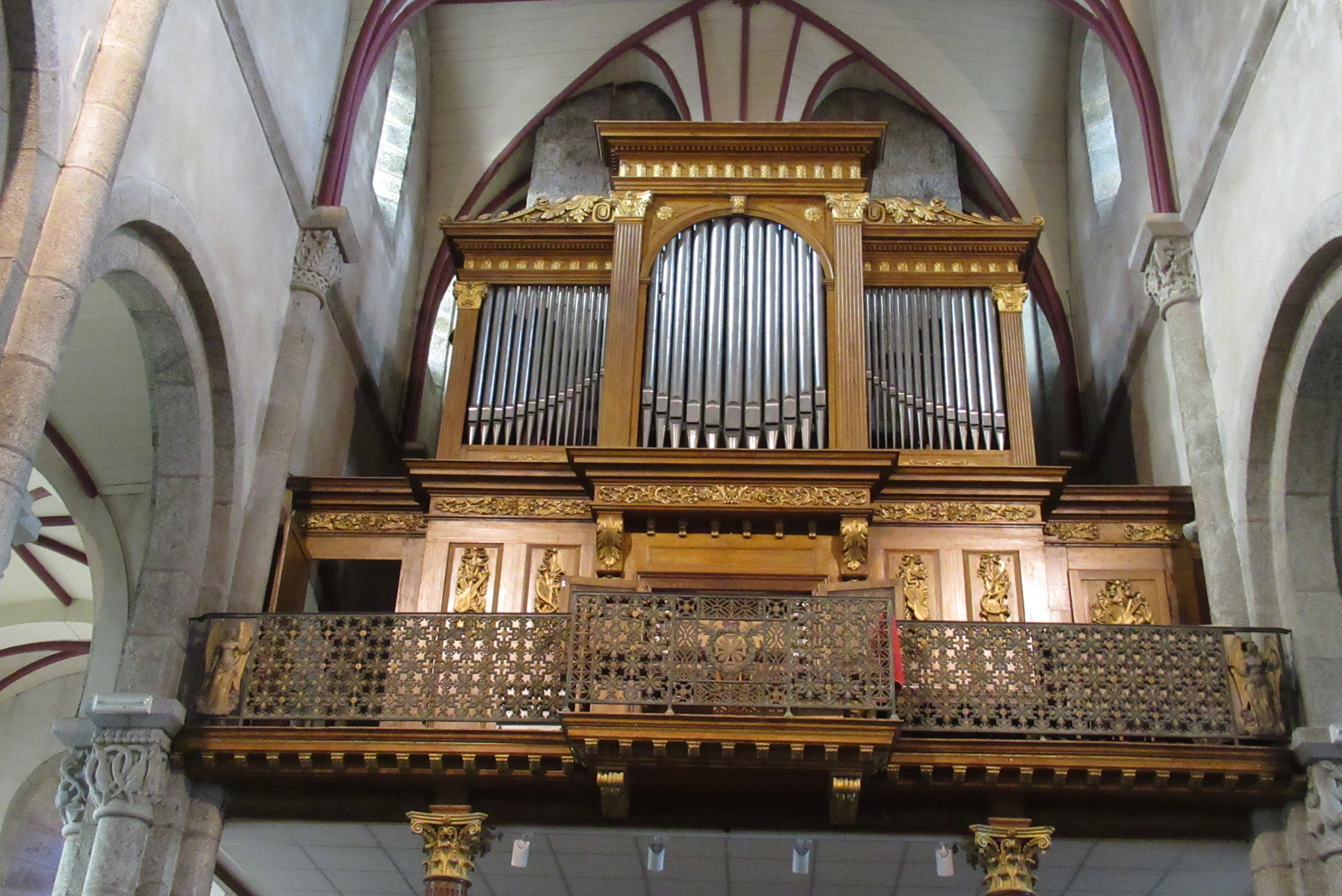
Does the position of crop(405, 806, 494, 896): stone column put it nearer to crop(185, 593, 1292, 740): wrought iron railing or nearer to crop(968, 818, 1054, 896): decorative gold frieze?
crop(185, 593, 1292, 740): wrought iron railing

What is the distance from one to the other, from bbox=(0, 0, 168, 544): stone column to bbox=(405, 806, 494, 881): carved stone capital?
3984 mm

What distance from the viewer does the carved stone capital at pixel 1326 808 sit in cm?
995

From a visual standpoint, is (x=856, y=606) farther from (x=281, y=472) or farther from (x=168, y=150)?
(x=168, y=150)

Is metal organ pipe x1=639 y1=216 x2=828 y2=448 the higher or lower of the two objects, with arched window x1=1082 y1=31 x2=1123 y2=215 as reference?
lower

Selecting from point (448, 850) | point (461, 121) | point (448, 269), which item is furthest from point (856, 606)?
point (461, 121)

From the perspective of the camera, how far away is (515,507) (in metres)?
12.8

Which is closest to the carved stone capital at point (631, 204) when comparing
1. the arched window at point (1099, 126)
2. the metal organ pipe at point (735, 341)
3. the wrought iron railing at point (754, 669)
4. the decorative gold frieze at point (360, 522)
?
the metal organ pipe at point (735, 341)

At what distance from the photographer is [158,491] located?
11.5 metres

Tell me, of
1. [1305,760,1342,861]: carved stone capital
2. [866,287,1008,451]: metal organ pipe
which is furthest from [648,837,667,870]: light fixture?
[1305,760,1342,861]: carved stone capital

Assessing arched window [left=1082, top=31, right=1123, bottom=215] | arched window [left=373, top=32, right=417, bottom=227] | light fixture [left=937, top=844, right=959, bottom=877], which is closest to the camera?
light fixture [left=937, top=844, right=959, bottom=877]

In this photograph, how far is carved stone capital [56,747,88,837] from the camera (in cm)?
1042

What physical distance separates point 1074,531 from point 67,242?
832cm

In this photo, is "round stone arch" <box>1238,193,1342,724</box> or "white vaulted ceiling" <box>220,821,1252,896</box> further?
"white vaulted ceiling" <box>220,821,1252,896</box>

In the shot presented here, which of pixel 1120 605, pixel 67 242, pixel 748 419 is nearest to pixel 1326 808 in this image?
pixel 1120 605
